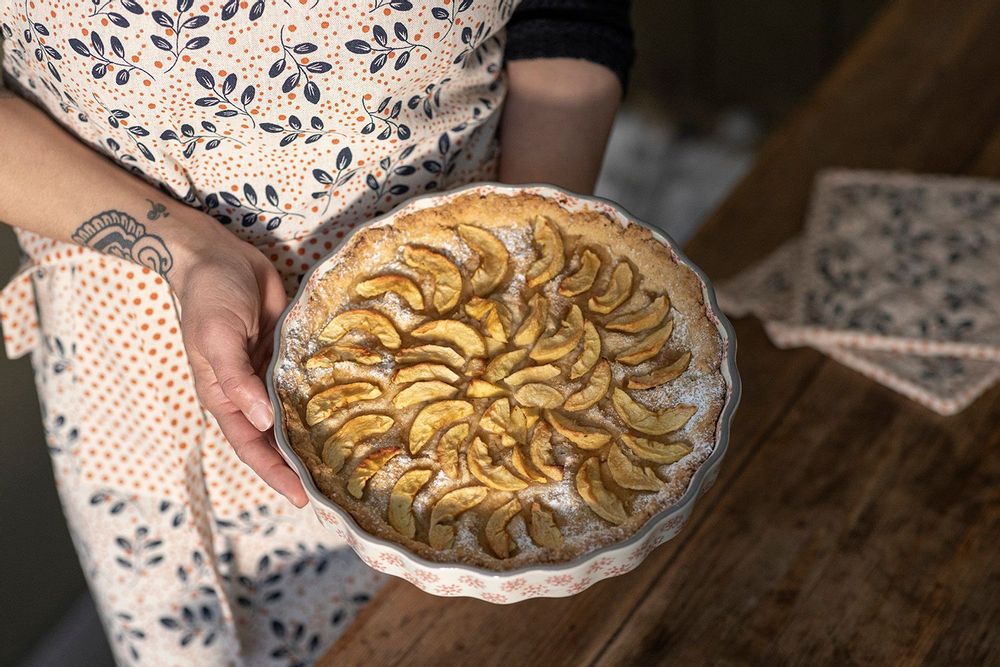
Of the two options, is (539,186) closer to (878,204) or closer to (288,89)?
(288,89)

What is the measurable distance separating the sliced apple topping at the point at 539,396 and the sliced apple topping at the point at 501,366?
4cm

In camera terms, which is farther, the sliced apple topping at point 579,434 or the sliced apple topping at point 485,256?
the sliced apple topping at point 485,256

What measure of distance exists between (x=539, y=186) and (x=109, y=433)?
88 centimetres

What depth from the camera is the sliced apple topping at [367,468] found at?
116 centimetres

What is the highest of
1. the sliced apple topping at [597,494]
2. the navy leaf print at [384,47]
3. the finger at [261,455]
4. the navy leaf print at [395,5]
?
the navy leaf print at [395,5]

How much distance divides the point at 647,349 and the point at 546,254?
0.22m

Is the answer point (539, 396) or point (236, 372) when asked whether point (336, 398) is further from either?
point (539, 396)

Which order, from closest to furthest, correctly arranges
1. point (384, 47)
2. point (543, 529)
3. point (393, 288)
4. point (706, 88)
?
point (543, 529)
point (384, 47)
point (393, 288)
point (706, 88)

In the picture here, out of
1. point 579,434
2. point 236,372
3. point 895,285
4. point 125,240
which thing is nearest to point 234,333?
point 236,372

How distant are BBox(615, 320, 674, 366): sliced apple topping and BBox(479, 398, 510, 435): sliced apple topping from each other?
0.60 feet

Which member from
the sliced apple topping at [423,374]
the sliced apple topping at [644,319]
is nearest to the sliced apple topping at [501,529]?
the sliced apple topping at [423,374]

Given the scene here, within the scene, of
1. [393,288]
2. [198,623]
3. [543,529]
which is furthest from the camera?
[198,623]

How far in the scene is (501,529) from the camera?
1.14 meters

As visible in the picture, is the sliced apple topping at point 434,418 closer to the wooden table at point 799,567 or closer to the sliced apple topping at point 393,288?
Result: the sliced apple topping at point 393,288
